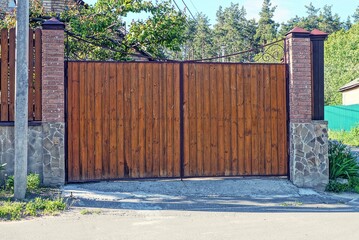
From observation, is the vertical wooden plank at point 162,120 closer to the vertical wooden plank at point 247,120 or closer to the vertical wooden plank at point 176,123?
the vertical wooden plank at point 176,123

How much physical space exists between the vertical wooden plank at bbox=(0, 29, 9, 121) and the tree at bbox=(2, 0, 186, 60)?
417 centimetres

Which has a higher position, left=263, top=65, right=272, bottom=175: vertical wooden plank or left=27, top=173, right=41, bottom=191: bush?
left=263, top=65, right=272, bottom=175: vertical wooden plank

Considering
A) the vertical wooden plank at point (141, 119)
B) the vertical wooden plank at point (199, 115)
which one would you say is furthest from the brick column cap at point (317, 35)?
the vertical wooden plank at point (141, 119)

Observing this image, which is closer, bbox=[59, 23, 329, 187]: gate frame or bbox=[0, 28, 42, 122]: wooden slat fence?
bbox=[0, 28, 42, 122]: wooden slat fence

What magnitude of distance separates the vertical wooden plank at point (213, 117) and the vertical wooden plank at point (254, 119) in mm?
801

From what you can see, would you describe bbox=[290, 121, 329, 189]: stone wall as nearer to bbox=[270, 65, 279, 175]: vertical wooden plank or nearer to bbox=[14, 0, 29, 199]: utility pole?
bbox=[270, 65, 279, 175]: vertical wooden plank

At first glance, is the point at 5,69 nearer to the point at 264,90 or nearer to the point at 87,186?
the point at 87,186

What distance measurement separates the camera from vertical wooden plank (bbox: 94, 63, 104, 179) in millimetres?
9242

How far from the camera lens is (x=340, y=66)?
40281mm

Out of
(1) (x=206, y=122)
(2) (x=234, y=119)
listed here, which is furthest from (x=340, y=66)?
(1) (x=206, y=122)

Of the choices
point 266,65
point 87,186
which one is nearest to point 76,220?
point 87,186

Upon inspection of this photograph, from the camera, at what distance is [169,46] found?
14.4 meters

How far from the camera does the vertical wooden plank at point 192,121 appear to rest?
9531 millimetres

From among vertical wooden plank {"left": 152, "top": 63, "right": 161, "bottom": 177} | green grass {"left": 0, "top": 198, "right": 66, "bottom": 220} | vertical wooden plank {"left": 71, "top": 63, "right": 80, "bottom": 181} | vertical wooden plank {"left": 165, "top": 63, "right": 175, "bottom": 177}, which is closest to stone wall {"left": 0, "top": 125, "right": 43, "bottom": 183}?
vertical wooden plank {"left": 71, "top": 63, "right": 80, "bottom": 181}
